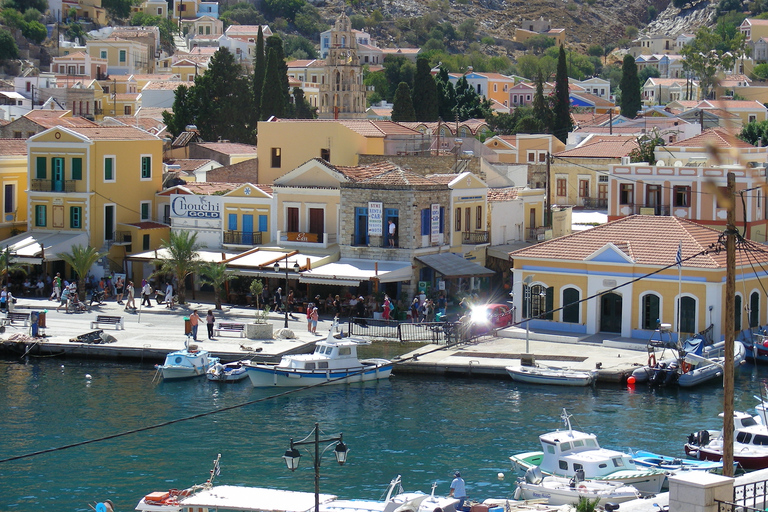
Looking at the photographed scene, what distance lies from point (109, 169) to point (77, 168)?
1.43 metres

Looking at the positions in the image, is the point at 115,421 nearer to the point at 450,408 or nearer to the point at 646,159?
the point at 450,408


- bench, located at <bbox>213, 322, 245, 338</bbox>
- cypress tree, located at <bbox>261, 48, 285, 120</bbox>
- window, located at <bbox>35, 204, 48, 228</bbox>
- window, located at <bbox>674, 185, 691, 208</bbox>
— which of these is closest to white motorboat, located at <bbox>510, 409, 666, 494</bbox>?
bench, located at <bbox>213, 322, 245, 338</bbox>

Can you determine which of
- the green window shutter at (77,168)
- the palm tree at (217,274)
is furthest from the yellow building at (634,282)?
the green window shutter at (77,168)

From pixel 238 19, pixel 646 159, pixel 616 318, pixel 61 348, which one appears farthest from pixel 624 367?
pixel 238 19

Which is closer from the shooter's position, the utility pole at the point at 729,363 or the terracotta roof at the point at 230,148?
the utility pole at the point at 729,363

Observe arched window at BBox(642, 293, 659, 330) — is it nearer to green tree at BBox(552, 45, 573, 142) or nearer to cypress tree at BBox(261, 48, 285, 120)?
cypress tree at BBox(261, 48, 285, 120)

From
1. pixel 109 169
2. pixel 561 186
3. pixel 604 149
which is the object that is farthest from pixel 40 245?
pixel 604 149

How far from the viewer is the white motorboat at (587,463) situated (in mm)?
25812

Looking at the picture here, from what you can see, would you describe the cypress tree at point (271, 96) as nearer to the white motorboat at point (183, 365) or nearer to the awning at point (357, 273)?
the awning at point (357, 273)

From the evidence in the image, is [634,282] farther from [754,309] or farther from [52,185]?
[52,185]

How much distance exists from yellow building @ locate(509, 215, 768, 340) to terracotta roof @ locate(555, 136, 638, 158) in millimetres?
24295

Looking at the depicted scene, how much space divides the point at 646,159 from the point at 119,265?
2625 cm

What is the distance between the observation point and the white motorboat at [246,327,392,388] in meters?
36.3

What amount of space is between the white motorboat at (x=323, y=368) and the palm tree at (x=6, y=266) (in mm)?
16209
